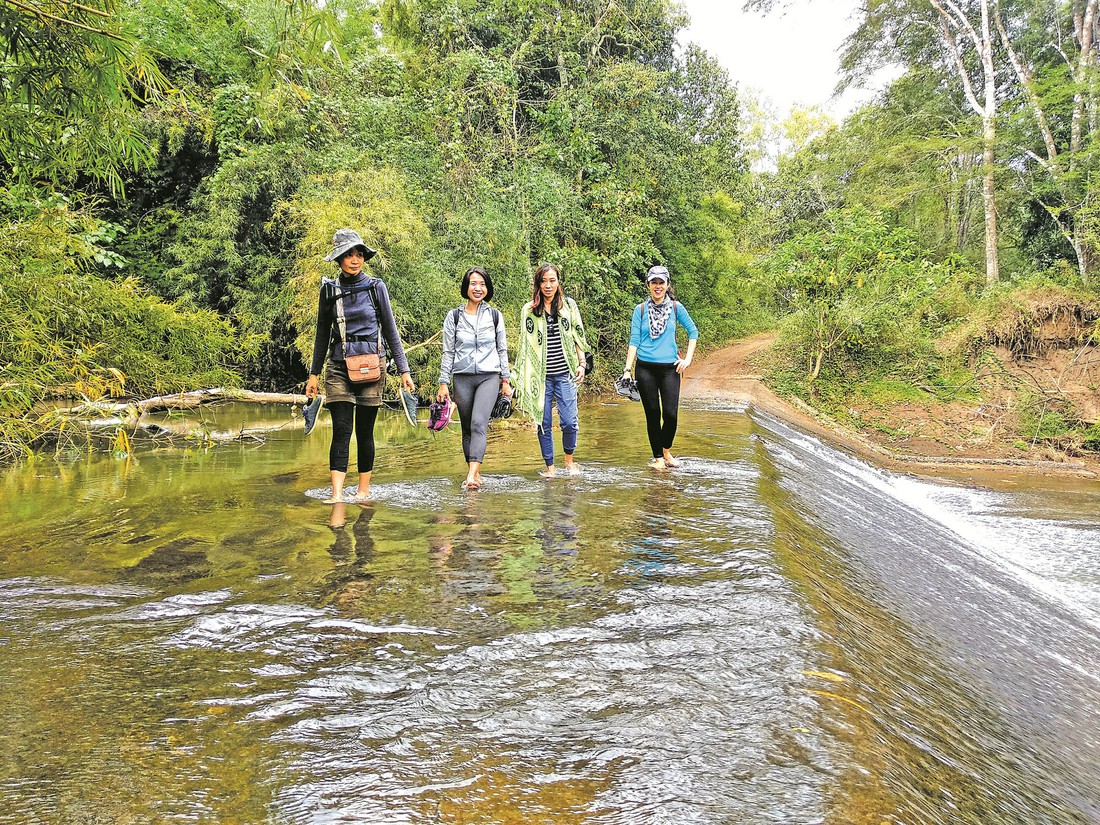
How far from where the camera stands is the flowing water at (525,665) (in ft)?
7.47

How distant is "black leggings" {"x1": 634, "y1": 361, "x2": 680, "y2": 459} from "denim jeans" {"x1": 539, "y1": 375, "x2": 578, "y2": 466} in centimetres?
81

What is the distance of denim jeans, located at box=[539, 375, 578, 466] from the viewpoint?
7121 mm

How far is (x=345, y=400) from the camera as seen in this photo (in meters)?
5.76

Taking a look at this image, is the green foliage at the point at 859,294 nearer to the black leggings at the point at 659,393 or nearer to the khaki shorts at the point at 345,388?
the black leggings at the point at 659,393

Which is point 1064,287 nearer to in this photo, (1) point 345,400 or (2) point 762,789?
(1) point 345,400

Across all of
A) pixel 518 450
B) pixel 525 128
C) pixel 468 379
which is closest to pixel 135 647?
pixel 468 379

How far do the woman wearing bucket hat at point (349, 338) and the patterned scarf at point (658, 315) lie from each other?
275 cm

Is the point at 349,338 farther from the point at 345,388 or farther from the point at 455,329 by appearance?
the point at 455,329

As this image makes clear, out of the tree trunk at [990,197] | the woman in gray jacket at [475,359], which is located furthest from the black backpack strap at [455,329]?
the tree trunk at [990,197]

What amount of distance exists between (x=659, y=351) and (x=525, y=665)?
479cm

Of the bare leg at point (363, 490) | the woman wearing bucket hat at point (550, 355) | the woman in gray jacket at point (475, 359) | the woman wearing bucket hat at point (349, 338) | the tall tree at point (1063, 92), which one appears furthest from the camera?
the tall tree at point (1063, 92)

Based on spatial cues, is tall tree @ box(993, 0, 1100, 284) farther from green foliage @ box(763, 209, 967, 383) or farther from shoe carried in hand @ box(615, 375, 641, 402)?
shoe carried in hand @ box(615, 375, 641, 402)

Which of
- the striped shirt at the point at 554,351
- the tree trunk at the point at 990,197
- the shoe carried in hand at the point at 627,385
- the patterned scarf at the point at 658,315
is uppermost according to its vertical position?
the tree trunk at the point at 990,197

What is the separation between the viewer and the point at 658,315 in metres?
7.35
